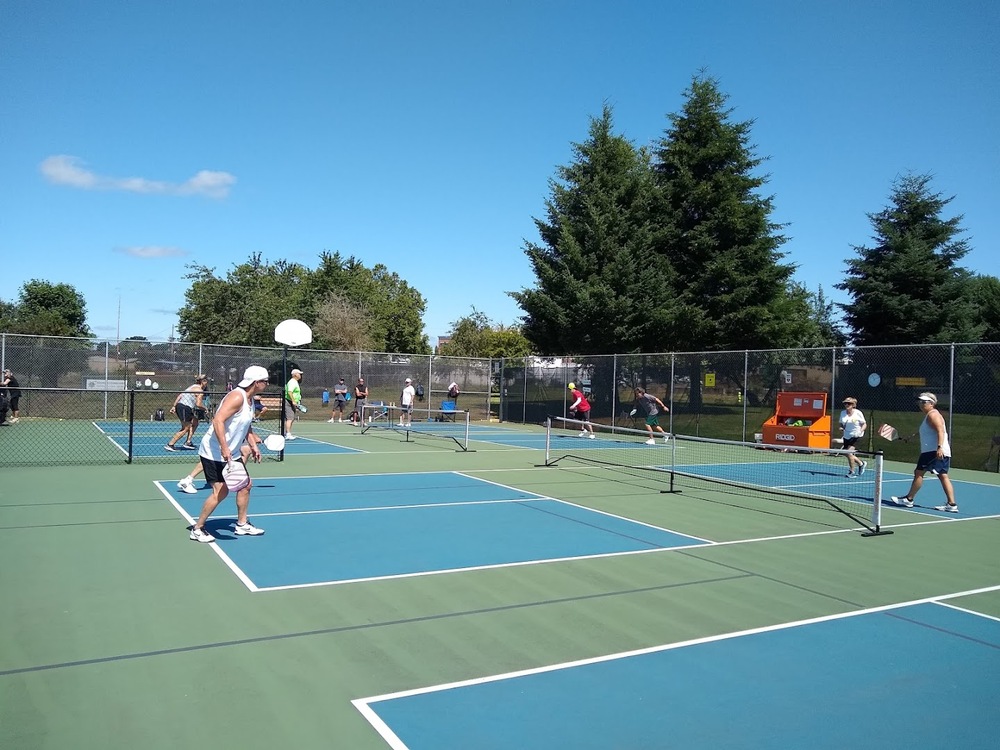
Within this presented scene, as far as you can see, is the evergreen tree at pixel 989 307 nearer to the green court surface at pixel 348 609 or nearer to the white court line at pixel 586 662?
the green court surface at pixel 348 609

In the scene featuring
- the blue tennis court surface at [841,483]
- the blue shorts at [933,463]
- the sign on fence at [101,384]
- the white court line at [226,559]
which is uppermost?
the sign on fence at [101,384]

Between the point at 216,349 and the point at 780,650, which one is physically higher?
the point at 216,349

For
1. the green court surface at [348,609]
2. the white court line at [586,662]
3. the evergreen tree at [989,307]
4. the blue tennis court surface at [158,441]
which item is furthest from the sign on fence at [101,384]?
the evergreen tree at [989,307]

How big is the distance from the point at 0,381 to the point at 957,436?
27185 millimetres

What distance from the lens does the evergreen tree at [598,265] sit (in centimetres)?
3428

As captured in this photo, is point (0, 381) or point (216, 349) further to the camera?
point (216, 349)

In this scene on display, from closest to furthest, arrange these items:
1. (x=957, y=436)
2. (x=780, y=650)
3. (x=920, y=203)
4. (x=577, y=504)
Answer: (x=780, y=650)
(x=577, y=504)
(x=957, y=436)
(x=920, y=203)

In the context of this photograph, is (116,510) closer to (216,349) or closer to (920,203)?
(216,349)

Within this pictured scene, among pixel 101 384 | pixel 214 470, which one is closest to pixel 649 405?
pixel 214 470

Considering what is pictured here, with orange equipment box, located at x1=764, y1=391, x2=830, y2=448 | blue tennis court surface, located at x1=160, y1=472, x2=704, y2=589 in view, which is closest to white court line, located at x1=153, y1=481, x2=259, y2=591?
blue tennis court surface, located at x1=160, y1=472, x2=704, y2=589

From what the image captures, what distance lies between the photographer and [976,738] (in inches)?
169

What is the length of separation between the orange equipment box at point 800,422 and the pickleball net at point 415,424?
8.89 m

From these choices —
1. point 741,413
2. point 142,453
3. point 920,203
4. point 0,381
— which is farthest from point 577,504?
point 920,203

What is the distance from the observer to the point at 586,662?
5.24 meters
